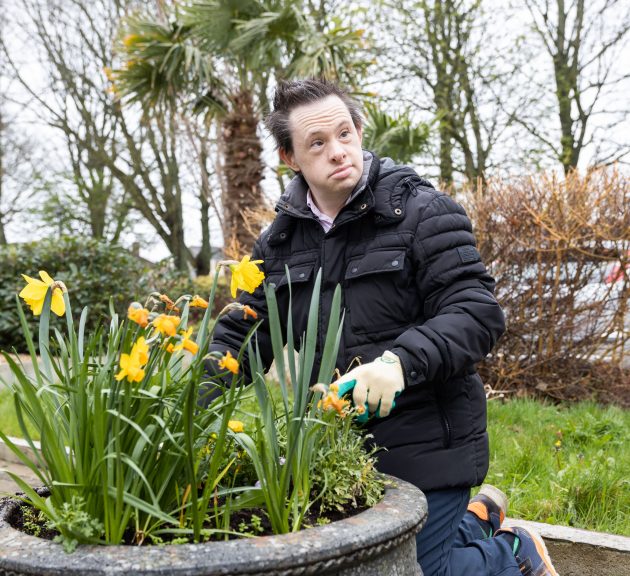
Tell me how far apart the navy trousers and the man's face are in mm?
964

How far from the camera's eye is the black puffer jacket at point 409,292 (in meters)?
1.97

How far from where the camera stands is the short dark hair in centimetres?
222

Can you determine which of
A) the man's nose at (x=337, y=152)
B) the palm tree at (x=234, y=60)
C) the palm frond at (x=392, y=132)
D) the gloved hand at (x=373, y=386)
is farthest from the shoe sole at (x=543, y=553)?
the palm frond at (x=392, y=132)

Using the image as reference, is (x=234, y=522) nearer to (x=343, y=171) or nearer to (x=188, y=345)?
(x=188, y=345)

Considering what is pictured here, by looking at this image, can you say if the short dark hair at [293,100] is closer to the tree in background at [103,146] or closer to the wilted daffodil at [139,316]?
the wilted daffodil at [139,316]

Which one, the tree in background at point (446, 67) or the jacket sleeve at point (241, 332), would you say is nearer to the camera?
the jacket sleeve at point (241, 332)

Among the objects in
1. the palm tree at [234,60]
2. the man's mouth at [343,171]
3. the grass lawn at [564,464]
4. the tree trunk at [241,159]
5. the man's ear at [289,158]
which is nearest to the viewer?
the man's mouth at [343,171]

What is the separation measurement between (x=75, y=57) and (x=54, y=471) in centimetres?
1845

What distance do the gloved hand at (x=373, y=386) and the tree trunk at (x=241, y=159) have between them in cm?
812

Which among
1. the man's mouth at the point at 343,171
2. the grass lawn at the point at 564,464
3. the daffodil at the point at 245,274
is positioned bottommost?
the grass lawn at the point at 564,464

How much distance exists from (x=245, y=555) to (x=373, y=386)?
1.91ft

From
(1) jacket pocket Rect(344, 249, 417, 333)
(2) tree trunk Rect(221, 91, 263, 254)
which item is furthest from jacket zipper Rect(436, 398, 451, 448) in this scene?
(2) tree trunk Rect(221, 91, 263, 254)

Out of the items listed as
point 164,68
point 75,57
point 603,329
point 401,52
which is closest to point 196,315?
point 164,68

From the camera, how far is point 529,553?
221cm
